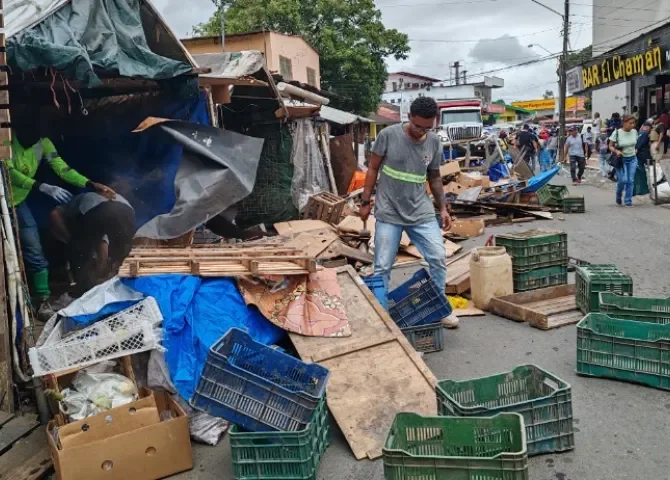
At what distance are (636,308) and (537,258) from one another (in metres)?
1.64

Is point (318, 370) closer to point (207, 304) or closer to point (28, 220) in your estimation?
point (207, 304)

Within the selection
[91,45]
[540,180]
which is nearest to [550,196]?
[540,180]

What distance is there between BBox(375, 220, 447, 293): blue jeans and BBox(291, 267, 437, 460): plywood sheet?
1.63 feet

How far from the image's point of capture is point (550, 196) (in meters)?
13.9

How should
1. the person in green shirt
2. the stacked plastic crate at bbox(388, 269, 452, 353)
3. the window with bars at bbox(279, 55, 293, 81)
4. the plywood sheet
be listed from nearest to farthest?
the plywood sheet < the stacked plastic crate at bbox(388, 269, 452, 353) < the person in green shirt < the window with bars at bbox(279, 55, 293, 81)

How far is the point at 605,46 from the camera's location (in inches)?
1478

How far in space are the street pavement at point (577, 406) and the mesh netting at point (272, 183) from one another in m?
5.52

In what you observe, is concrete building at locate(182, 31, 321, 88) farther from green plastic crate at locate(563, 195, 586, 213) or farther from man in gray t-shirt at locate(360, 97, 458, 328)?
man in gray t-shirt at locate(360, 97, 458, 328)

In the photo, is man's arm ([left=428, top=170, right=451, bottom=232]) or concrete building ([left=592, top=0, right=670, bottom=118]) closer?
man's arm ([left=428, top=170, right=451, bottom=232])

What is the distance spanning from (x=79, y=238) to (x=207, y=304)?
2.82m

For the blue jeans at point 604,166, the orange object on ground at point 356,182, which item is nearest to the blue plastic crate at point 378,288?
the orange object on ground at point 356,182

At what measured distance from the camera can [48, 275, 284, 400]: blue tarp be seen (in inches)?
182

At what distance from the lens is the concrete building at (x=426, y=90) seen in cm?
4094

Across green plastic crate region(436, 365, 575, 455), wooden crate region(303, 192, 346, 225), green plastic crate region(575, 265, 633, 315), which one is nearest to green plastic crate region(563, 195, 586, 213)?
wooden crate region(303, 192, 346, 225)
